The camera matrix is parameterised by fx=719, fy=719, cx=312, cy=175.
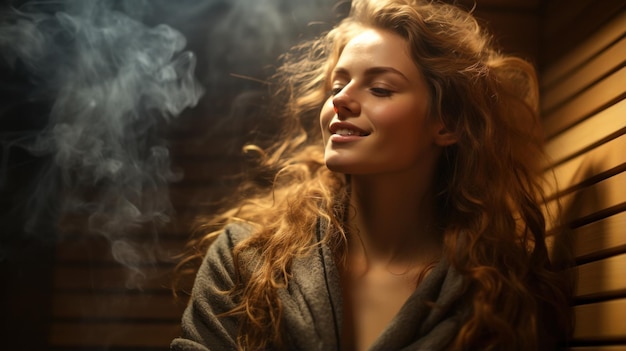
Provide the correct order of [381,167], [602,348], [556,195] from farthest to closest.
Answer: [556,195] → [381,167] → [602,348]

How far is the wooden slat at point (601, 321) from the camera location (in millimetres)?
1652

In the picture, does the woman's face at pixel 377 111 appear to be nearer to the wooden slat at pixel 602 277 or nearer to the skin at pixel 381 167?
the skin at pixel 381 167

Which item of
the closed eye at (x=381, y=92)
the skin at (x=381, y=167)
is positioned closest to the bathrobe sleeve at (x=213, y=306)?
the skin at (x=381, y=167)

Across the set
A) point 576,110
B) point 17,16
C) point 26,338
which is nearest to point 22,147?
point 17,16

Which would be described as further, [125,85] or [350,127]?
[125,85]

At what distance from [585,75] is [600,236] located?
0.48m

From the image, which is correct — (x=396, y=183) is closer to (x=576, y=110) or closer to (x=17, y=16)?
(x=576, y=110)

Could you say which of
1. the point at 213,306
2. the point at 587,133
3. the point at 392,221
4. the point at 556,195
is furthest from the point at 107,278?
the point at 587,133

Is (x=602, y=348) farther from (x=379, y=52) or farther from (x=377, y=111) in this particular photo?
(x=379, y=52)

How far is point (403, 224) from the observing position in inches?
76.6

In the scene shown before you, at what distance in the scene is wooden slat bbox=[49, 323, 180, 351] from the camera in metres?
2.14

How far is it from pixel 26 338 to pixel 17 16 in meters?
0.93

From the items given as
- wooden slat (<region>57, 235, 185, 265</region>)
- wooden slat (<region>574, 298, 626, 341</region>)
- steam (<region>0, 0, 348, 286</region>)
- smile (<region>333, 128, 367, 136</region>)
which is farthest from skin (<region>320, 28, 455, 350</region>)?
wooden slat (<region>57, 235, 185, 265</region>)

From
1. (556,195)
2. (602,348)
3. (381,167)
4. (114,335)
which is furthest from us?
(114,335)
